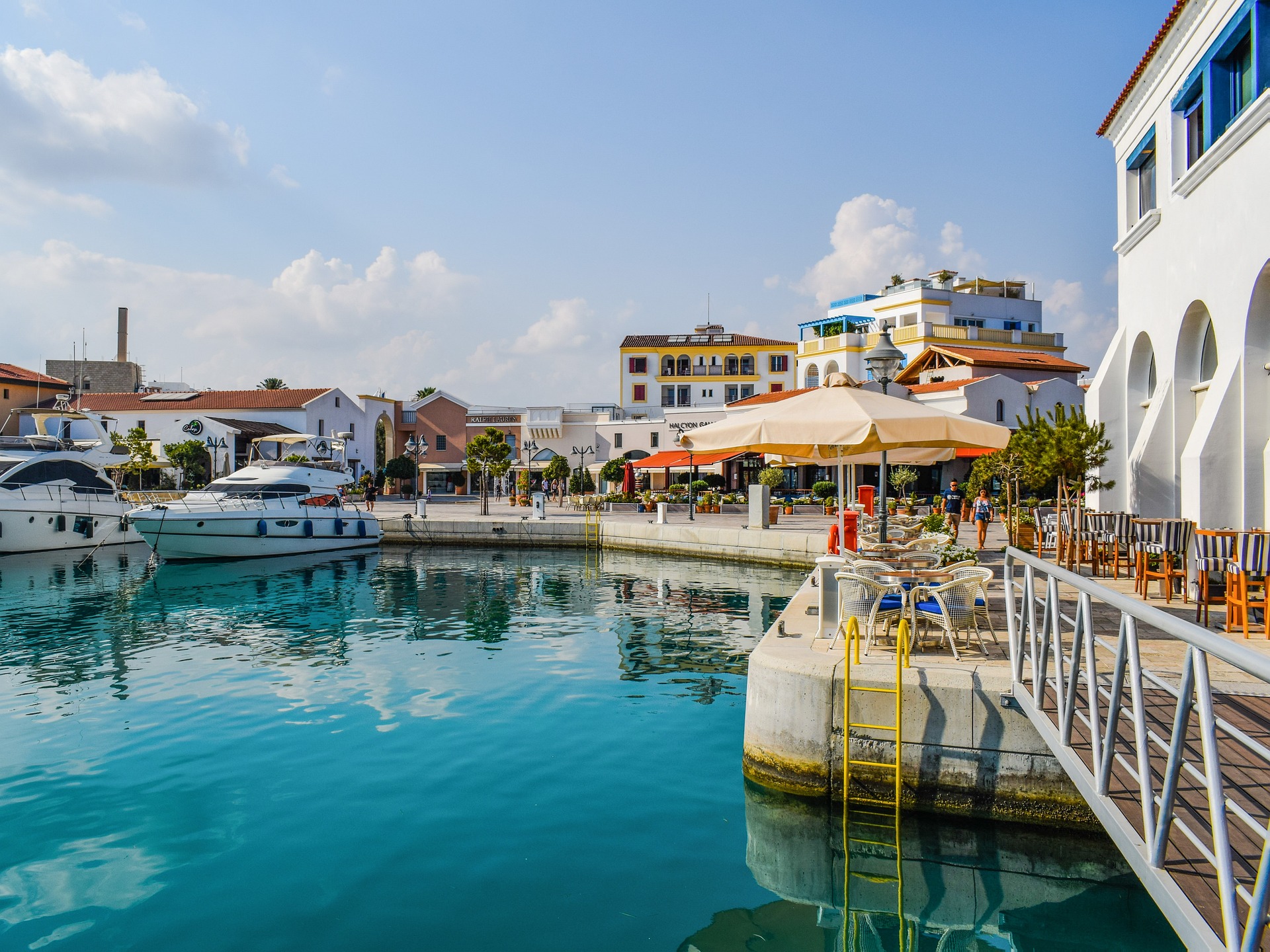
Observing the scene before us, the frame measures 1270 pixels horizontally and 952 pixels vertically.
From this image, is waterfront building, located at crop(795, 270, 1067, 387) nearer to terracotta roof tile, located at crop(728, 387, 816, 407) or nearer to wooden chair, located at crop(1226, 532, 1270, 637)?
terracotta roof tile, located at crop(728, 387, 816, 407)

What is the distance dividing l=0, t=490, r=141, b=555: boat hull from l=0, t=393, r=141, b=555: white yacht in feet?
0.07

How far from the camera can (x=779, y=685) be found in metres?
7.48

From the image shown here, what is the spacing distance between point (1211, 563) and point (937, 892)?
5790 mm

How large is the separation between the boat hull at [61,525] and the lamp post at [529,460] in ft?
66.3

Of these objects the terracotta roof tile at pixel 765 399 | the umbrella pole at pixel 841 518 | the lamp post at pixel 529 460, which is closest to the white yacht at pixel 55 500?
the lamp post at pixel 529 460

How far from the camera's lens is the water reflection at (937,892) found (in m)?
5.92

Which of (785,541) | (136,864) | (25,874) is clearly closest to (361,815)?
(136,864)

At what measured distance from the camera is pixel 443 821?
24.9 ft

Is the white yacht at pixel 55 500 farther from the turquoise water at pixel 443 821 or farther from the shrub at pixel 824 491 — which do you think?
the shrub at pixel 824 491

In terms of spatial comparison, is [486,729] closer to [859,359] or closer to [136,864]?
[136,864]

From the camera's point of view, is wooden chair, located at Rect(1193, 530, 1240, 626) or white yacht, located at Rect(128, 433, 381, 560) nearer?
wooden chair, located at Rect(1193, 530, 1240, 626)

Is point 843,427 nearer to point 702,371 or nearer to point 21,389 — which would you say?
point 21,389

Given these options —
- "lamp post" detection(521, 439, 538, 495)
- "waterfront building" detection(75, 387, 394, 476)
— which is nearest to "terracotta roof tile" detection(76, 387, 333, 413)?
"waterfront building" detection(75, 387, 394, 476)

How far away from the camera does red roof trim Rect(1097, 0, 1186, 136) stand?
45.6 feet
